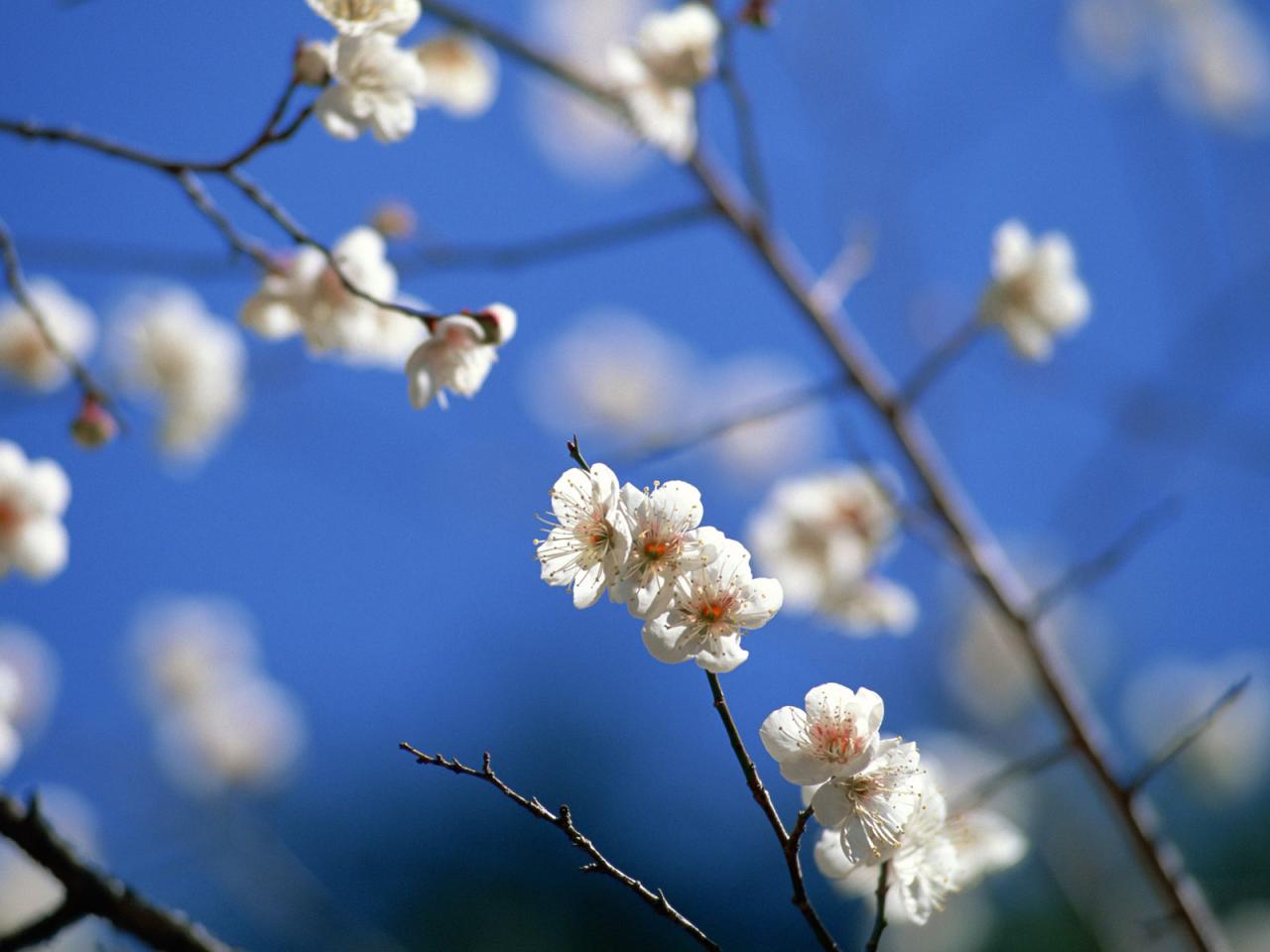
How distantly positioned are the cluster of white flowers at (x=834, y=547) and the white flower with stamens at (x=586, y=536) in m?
0.99

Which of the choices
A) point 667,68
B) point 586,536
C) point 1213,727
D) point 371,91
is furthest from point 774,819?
point 1213,727

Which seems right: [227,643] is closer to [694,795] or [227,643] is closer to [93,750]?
[93,750]

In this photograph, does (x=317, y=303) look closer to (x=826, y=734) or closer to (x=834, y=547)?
(x=826, y=734)

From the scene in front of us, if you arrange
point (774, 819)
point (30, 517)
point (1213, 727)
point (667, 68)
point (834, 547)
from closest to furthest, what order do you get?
1. point (774, 819)
2. point (30, 517)
3. point (667, 68)
4. point (834, 547)
5. point (1213, 727)

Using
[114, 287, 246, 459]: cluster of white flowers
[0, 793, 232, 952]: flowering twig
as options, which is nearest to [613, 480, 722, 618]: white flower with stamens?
[0, 793, 232, 952]: flowering twig

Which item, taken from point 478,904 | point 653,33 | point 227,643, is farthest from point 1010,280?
point 478,904

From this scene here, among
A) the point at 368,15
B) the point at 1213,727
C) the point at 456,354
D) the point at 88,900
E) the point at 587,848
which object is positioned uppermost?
the point at 1213,727

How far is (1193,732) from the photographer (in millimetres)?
988

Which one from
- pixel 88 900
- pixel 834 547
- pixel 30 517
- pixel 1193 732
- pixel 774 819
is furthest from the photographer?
pixel 834 547

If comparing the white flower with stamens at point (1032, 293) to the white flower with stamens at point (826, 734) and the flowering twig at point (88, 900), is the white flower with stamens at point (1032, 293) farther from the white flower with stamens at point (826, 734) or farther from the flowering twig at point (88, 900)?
the flowering twig at point (88, 900)

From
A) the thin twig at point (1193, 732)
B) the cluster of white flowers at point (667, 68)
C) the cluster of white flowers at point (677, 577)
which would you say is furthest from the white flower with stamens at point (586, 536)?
the cluster of white flowers at point (667, 68)

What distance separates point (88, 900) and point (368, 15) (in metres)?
0.80

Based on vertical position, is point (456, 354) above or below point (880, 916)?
above

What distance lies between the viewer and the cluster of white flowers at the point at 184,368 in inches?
80.0
